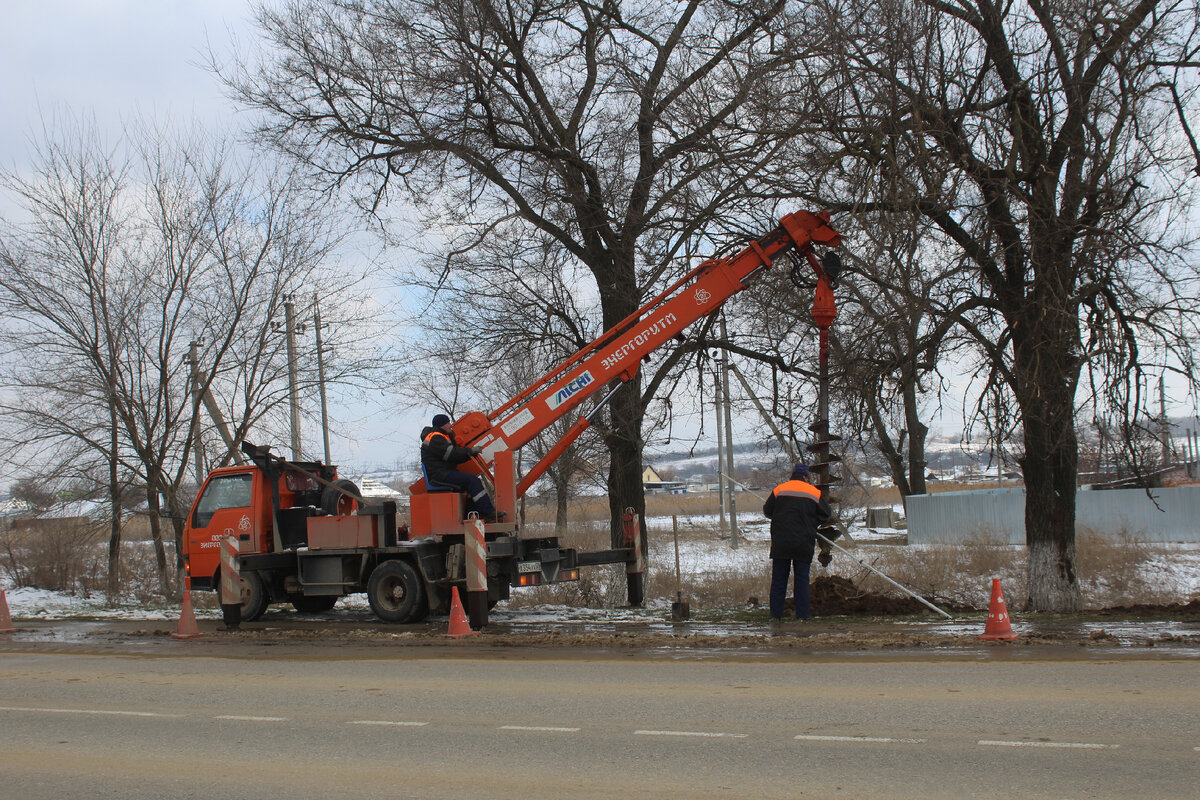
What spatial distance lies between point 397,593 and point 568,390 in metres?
3.77

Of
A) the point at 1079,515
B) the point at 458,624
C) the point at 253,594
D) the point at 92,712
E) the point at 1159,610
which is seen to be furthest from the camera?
the point at 1079,515

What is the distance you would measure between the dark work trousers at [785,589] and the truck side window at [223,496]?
799 centimetres

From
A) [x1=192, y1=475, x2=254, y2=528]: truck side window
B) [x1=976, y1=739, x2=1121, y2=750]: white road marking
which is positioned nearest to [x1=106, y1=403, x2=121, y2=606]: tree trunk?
[x1=192, y1=475, x2=254, y2=528]: truck side window

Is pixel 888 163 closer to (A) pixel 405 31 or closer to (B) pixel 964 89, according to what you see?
A: (B) pixel 964 89

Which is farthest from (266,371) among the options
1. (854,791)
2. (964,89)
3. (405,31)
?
(854,791)

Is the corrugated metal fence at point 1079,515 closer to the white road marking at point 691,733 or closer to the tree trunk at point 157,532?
the tree trunk at point 157,532

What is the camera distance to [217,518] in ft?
49.6

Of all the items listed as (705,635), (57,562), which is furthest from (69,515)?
(705,635)

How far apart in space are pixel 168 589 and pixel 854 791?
18.0 meters

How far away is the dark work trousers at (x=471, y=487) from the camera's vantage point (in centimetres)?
1277

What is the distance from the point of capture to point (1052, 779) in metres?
5.16

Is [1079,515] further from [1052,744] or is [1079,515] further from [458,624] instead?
[1052,744]

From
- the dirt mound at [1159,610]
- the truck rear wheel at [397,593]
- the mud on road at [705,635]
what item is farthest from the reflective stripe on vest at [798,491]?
the truck rear wheel at [397,593]

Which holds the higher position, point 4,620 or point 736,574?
point 4,620
